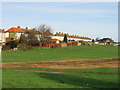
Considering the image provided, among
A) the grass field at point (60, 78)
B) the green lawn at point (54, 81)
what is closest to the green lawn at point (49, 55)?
the grass field at point (60, 78)

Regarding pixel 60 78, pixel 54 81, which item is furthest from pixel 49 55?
pixel 54 81

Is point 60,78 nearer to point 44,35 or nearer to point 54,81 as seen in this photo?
point 54,81

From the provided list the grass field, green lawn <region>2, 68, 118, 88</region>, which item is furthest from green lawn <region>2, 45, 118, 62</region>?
green lawn <region>2, 68, 118, 88</region>

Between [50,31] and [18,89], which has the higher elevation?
[50,31]

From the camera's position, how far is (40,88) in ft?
40.8

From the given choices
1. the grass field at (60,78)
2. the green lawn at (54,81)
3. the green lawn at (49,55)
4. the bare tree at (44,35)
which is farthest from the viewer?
the bare tree at (44,35)

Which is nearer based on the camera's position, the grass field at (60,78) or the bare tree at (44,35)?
the grass field at (60,78)

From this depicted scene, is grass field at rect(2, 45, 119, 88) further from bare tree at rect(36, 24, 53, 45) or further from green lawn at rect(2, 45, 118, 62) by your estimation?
bare tree at rect(36, 24, 53, 45)

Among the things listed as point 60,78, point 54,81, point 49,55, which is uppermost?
point 54,81

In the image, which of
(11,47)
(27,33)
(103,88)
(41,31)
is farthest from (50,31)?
(103,88)

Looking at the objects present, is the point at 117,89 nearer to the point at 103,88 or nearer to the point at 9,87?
the point at 103,88

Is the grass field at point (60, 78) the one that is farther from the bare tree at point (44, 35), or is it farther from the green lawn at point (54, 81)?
the bare tree at point (44, 35)

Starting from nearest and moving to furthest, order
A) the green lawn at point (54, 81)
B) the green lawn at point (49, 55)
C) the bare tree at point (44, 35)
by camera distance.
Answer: the green lawn at point (54, 81) → the green lawn at point (49, 55) → the bare tree at point (44, 35)

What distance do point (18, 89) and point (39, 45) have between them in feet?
267
